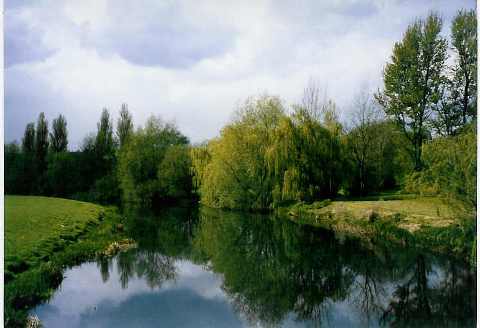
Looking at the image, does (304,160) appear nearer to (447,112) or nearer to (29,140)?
(447,112)

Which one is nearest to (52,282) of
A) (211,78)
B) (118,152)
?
(211,78)

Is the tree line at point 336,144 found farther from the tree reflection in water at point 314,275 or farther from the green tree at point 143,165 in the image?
the tree reflection in water at point 314,275

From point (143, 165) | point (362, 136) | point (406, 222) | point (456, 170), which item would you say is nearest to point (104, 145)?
point (143, 165)

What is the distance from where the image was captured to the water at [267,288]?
19.4 ft

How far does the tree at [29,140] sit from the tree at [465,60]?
101 ft

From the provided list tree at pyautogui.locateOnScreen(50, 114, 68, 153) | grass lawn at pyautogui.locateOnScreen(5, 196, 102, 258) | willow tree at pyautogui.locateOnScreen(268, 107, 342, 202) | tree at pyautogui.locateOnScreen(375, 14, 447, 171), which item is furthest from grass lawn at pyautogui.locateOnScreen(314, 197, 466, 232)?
tree at pyautogui.locateOnScreen(50, 114, 68, 153)

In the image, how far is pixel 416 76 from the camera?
17.2 meters

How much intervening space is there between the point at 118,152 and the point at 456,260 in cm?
2722

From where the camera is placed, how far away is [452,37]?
14.6 m

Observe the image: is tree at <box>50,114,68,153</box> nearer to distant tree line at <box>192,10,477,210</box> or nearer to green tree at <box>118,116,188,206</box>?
green tree at <box>118,116,188,206</box>

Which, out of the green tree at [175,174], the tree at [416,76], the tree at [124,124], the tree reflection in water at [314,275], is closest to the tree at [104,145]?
the tree at [124,124]

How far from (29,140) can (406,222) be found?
30.9 meters

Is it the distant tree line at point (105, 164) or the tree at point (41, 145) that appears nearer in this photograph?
the distant tree line at point (105, 164)

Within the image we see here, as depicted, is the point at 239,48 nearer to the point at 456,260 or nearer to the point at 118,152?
the point at 456,260
